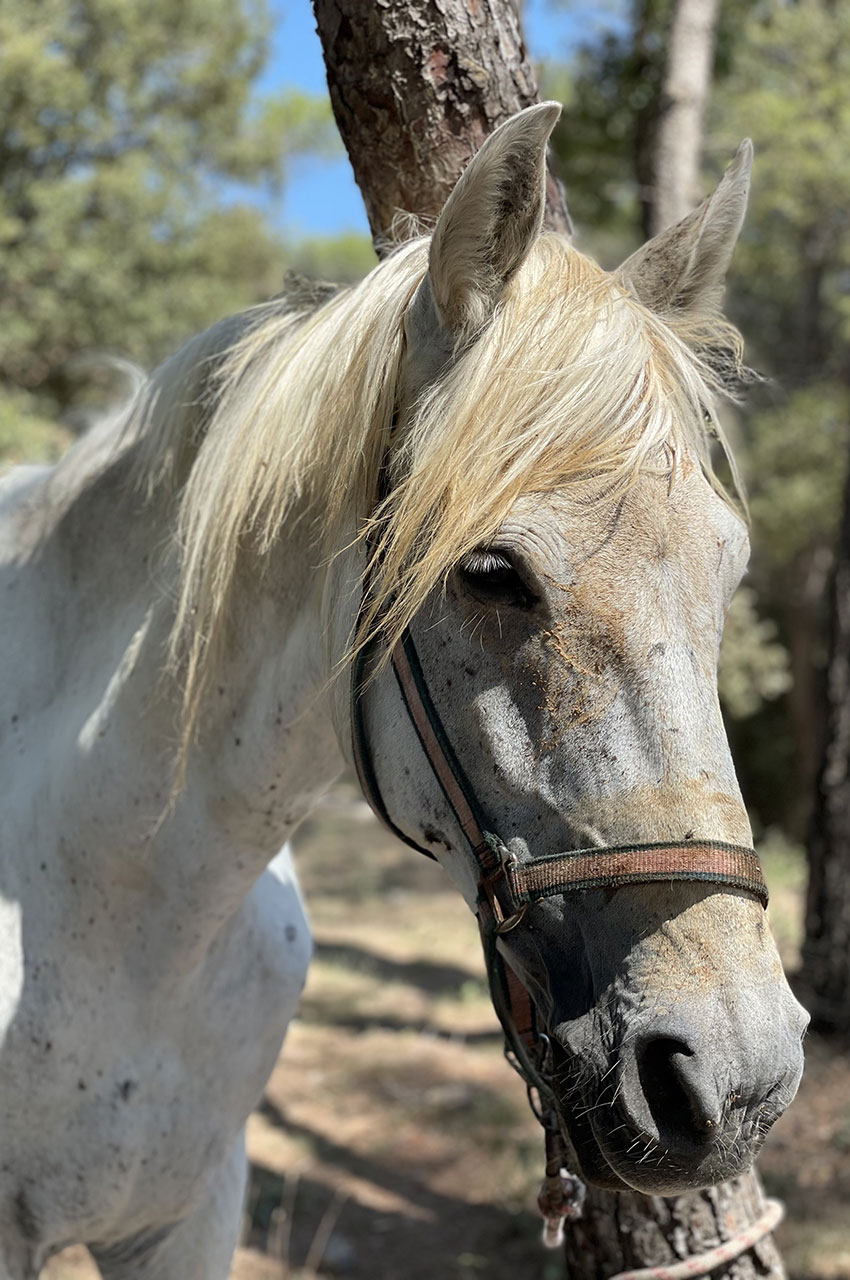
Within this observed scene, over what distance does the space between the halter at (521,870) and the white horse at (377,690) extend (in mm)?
19

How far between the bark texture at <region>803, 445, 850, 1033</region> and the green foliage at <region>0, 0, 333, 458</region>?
20.7ft

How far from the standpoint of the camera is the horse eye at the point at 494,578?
1.27m

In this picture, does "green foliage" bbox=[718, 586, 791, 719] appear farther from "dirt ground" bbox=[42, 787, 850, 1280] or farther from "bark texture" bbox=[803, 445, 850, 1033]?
"bark texture" bbox=[803, 445, 850, 1033]

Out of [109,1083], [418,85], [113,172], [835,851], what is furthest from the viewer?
[113,172]

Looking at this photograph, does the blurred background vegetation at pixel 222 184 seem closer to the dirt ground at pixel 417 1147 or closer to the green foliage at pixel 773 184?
the green foliage at pixel 773 184

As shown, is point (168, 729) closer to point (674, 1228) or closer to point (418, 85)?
point (418, 85)

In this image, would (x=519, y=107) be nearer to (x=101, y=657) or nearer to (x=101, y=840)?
(x=101, y=657)

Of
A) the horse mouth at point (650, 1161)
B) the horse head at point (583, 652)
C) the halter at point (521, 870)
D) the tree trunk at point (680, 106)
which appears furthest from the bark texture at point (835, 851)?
the horse mouth at point (650, 1161)

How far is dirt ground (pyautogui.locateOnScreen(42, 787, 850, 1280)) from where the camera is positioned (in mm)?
3471

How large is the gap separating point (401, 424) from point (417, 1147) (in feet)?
12.1

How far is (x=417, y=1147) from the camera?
14.0ft

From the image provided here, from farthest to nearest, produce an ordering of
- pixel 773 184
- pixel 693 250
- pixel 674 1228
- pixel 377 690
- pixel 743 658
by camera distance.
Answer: pixel 773 184, pixel 743 658, pixel 674 1228, pixel 693 250, pixel 377 690

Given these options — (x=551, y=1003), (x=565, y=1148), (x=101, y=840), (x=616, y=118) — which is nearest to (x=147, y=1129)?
(x=101, y=840)

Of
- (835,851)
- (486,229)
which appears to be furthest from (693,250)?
(835,851)
